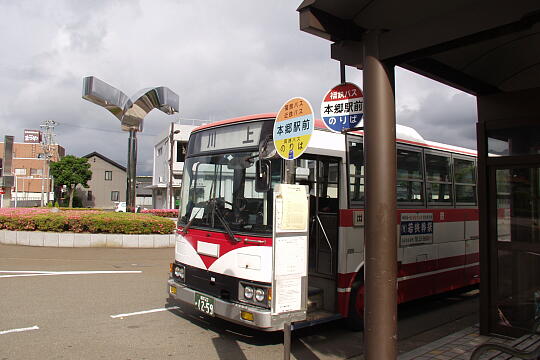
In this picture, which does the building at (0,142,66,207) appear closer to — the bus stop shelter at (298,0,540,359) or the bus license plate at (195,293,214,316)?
the bus license plate at (195,293,214,316)

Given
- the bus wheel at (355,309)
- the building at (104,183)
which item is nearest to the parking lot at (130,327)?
the bus wheel at (355,309)

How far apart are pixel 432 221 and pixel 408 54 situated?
15.1ft

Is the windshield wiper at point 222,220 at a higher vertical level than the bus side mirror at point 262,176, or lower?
lower

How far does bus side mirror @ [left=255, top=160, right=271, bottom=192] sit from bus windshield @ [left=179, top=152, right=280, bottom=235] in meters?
0.07

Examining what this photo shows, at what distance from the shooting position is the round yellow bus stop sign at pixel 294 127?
4.39m

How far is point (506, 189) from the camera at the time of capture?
5730mm

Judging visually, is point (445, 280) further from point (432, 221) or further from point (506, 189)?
point (506, 189)

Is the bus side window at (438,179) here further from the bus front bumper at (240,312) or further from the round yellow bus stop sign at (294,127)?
the bus front bumper at (240,312)

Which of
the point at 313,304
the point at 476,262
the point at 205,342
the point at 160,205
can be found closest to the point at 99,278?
the point at 205,342

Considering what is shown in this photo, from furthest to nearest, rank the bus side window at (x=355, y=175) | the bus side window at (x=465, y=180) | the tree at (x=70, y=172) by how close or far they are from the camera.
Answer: the tree at (x=70, y=172) → the bus side window at (x=465, y=180) → the bus side window at (x=355, y=175)

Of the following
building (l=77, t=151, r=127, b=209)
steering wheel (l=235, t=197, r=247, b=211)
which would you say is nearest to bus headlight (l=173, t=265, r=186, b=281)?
steering wheel (l=235, t=197, r=247, b=211)

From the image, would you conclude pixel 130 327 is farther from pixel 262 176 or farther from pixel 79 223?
pixel 79 223

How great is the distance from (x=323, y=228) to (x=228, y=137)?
1.94m

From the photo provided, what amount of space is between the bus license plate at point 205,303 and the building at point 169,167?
31.7 meters
